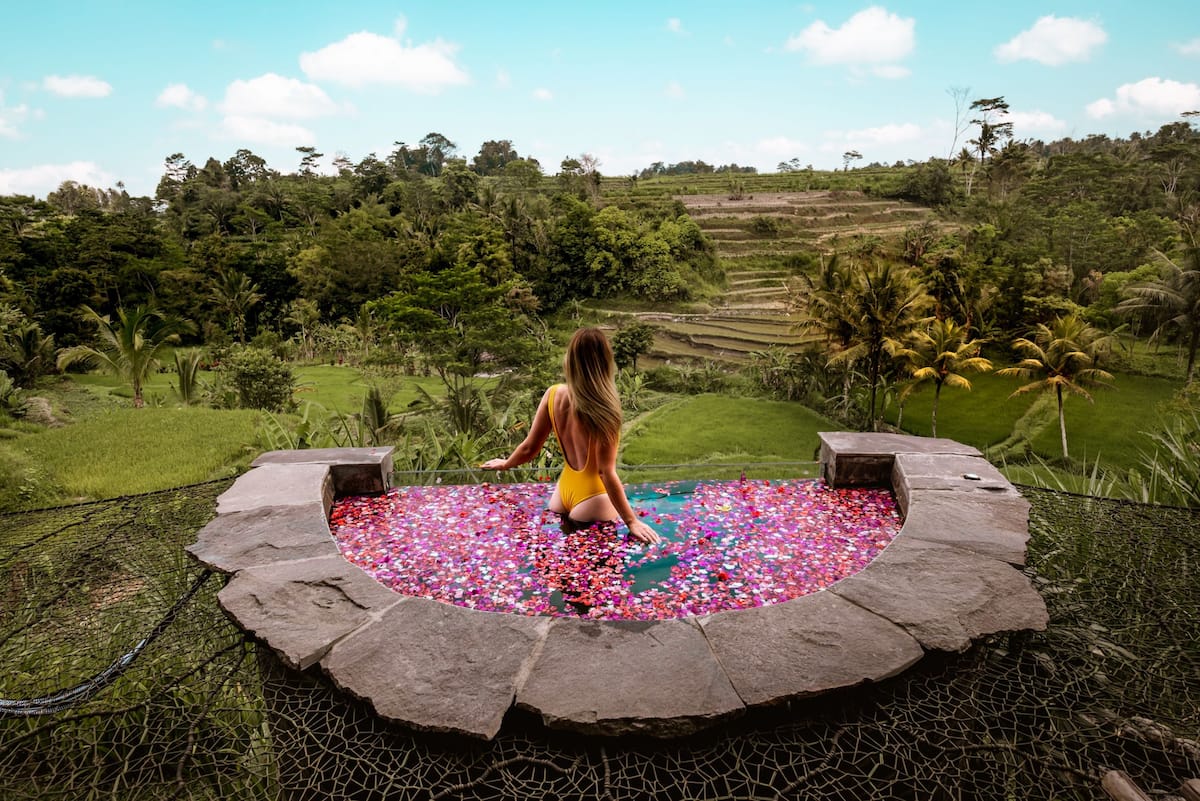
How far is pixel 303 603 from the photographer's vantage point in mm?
1911

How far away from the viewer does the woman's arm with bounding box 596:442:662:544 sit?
8.82 ft

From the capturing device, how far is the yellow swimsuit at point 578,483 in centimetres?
280

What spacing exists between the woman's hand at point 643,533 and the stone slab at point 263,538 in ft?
3.94

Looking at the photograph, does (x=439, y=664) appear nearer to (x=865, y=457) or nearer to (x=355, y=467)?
(x=355, y=467)

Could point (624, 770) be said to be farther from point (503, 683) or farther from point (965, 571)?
point (965, 571)

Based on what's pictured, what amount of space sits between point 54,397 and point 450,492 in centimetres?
1004

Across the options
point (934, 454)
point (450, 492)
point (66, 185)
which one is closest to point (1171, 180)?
point (934, 454)

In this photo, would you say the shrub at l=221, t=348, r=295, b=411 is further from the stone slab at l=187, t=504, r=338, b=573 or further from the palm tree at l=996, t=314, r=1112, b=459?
the palm tree at l=996, t=314, r=1112, b=459

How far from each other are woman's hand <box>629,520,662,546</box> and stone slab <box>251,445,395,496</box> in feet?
4.52

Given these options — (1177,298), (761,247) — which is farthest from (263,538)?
(761,247)

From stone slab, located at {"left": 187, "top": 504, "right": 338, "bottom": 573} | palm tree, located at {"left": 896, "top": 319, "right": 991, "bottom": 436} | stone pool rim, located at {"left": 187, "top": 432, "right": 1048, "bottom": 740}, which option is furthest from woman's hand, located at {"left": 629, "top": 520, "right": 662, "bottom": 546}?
palm tree, located at {"left": 896, "top": 319, "right": 991, "bottom": 436}

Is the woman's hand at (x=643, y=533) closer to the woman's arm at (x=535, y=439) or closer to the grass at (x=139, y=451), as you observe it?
the woman's arm at (x=535, y=439)

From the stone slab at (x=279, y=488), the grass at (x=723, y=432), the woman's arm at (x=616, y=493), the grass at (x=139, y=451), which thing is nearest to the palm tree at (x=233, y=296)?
the grass at (x=139, y=451)

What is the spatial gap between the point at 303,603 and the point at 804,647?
148 cm
